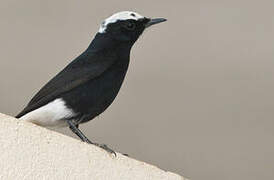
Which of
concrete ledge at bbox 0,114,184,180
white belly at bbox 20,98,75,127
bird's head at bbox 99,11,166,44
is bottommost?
white belly at bbox 20,98,75,127

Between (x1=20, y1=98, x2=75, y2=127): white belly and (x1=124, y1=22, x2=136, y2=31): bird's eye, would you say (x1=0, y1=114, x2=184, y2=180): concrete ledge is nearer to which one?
(x1=20, y1=98, x2=75, y2=127): white belly

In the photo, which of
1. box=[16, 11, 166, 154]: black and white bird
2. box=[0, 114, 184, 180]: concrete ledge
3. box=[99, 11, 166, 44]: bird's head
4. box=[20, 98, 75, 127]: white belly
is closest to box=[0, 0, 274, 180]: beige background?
box=[99, 11, 166, 44]: bird's head

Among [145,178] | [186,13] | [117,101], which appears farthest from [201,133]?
[145,178]

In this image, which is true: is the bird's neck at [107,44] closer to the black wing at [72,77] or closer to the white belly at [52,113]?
the black wing at [72,77]

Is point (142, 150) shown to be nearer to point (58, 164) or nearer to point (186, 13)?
point (186, 13)

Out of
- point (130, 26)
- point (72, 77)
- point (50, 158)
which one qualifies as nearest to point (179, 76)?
point (130, 26)

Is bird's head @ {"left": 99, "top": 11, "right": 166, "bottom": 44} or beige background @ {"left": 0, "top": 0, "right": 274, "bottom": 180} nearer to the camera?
bird's head @ {"left": 99, "top": 11, "right": 166, "bottom": 44}
